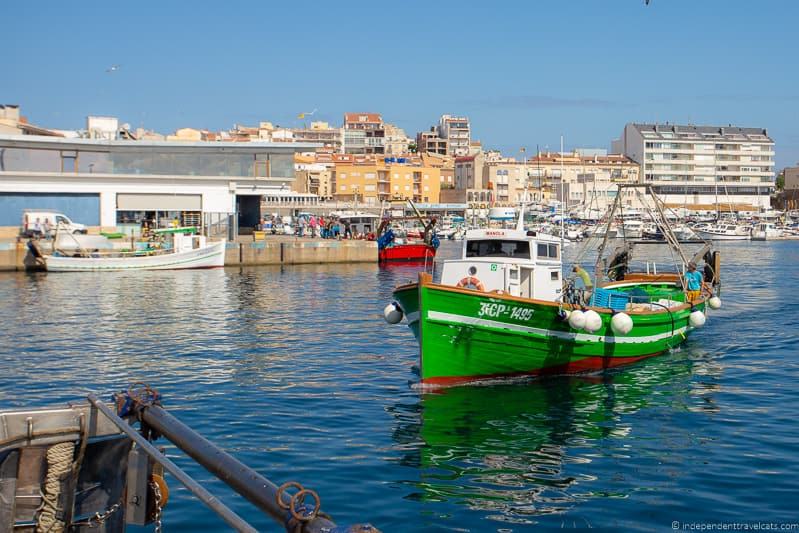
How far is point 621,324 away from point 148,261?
3469 centimetres

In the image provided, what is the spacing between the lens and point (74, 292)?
37656 mm

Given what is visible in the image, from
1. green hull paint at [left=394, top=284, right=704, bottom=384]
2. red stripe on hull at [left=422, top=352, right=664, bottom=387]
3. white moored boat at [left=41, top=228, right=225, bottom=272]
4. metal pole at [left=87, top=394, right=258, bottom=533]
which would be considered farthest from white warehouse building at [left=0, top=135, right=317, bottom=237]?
metal pole at [left=87, top=394, right=258, bottom=533]

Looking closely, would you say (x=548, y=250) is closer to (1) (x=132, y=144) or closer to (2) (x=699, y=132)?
(1) (x=132, y=144)

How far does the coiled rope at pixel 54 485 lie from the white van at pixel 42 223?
44.8 meters

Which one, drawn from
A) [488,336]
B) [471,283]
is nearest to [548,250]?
[471,283]

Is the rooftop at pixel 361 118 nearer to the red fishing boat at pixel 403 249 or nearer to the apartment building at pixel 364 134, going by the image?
the apartment building at pixel 364 134

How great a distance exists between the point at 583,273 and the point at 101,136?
47.9 meters

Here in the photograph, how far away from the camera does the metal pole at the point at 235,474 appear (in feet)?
15.8

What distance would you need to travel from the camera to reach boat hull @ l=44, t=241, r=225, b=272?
46750 millimetres

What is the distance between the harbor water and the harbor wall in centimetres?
2151

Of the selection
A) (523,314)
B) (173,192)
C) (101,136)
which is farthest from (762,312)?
(101,136)

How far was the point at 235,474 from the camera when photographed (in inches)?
207

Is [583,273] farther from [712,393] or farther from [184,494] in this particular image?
[184,494]

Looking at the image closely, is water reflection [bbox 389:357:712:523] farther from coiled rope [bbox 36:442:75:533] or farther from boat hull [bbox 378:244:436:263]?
boat hull [bbox 378:244:436:263]
